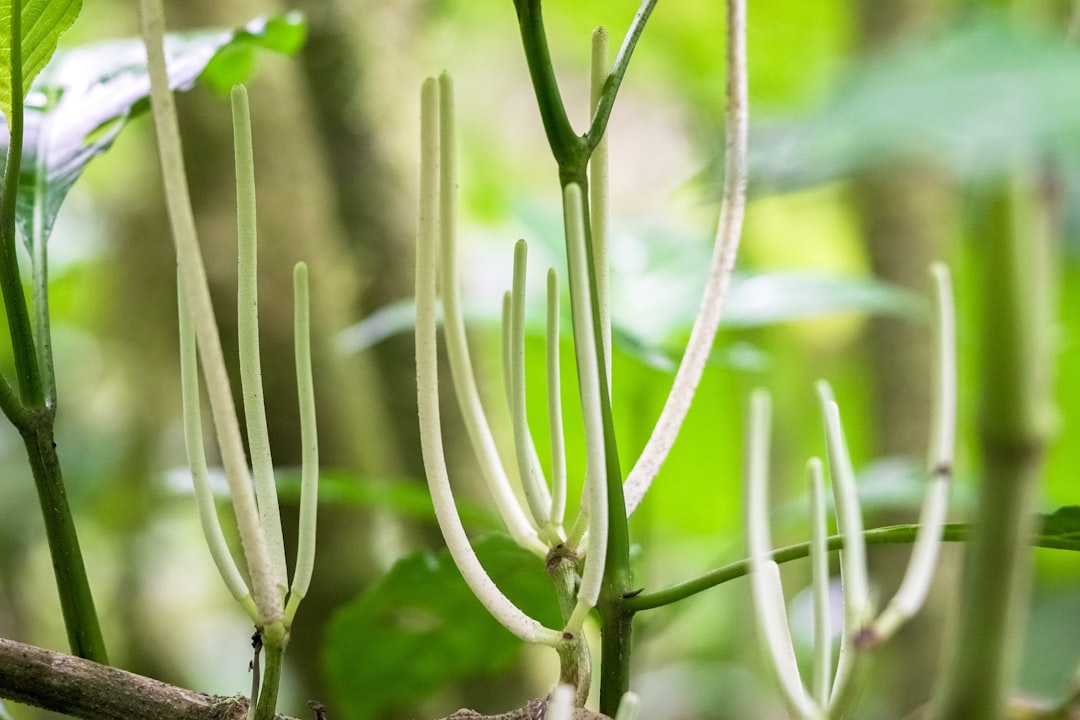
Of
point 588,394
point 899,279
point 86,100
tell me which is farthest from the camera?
point 899,279

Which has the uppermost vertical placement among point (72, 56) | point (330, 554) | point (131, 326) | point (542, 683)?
point (131, 326)

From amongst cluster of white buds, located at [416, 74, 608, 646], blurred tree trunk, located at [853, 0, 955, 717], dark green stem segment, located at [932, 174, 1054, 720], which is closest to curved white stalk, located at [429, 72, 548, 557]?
cluster of white buds, located at [416, 74, 608, 646]

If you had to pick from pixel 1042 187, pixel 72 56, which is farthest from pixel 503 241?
pixel 1042 187

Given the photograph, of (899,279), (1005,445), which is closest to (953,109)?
(1005,445)

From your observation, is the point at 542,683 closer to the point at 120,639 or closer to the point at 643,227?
the point at 643,227

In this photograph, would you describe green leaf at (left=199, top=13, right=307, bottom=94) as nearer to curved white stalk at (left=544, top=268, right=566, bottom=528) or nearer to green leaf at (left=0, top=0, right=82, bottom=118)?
green leaf at (left=0, top=0, right=82, bottom=118)

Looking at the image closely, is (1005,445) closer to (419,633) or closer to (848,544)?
(848,544)
